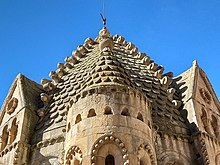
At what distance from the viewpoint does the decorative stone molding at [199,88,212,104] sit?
25797mm

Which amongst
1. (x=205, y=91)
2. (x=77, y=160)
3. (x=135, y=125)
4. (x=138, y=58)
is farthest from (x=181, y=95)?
(x=77, y=160)

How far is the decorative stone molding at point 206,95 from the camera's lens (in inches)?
1016

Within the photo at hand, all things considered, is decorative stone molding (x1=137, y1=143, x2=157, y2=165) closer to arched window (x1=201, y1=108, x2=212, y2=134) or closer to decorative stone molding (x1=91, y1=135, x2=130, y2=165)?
decorative stone molding (x1=91, y1=135, x2=130, y2=165)

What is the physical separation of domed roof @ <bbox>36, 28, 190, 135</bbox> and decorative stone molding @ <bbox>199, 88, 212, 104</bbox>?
6.29ft

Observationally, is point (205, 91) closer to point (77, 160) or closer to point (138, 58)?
point (138, 58)

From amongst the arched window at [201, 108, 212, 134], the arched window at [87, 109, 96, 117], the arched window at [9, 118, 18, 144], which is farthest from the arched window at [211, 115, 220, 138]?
the arched window at [9, 118, 18, 144]

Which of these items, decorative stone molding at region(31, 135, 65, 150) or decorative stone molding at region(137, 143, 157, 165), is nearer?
decorative stone molding at region(137, 143, 157, 165)

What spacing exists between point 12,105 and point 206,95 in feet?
40.8

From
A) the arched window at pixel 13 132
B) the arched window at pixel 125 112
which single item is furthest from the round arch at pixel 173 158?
the arched window at pixel 13 132

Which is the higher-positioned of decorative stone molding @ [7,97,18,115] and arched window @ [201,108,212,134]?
decorative stone molding @ [7,97,18,115]

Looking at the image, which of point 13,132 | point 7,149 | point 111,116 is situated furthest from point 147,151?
point 13,132

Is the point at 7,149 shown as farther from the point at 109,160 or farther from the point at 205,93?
the point at 205,93

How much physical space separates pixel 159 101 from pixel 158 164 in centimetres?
555

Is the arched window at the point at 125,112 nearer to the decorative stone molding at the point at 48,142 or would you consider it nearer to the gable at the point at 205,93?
the decorative stone molding at the point at 48,142
